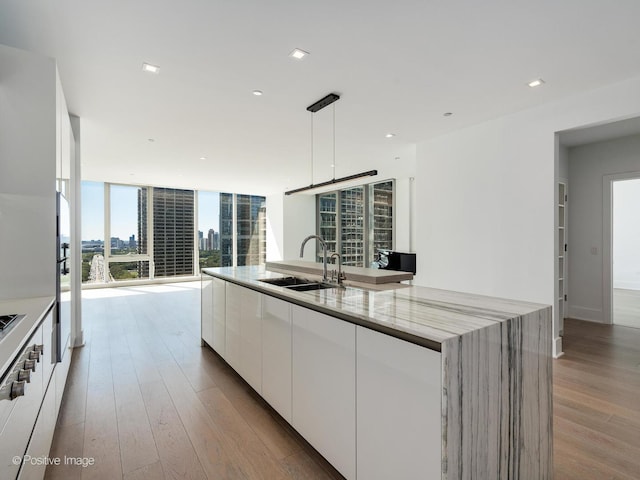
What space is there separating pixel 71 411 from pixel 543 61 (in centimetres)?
447

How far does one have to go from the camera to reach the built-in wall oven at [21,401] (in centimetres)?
96

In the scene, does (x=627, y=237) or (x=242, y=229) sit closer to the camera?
(x=627, y=237)

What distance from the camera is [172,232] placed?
28.2ft

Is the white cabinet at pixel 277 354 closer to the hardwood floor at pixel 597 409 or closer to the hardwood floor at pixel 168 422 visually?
the hardwood floor at pixel 168 422

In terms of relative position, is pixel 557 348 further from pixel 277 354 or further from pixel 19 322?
pixel 19 322

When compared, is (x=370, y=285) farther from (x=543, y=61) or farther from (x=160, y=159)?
(x=160, y=159)

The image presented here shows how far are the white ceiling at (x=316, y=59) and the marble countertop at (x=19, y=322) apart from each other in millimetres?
1759

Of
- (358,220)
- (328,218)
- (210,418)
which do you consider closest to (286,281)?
(210,418)

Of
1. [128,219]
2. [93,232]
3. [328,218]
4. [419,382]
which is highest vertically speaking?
[328,218]

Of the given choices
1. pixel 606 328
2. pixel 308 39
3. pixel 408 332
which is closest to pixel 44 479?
pixel 408 332

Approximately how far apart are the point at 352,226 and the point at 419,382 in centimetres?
748

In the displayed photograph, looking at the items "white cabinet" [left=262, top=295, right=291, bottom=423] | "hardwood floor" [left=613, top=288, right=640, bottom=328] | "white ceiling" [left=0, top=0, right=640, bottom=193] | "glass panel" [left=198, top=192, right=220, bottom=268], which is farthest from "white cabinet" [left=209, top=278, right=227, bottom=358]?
"glass panel" [left=198, top=192, right=220, bottom=268]

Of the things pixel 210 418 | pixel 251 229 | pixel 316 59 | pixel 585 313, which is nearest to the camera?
pixel 210 418

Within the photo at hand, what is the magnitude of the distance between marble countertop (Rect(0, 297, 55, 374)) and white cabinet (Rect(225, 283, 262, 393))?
1.20 meters
